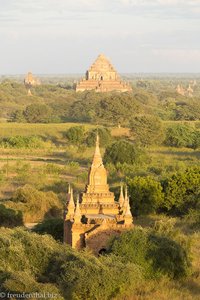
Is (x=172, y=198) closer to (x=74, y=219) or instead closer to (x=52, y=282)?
(x=74, y=219)

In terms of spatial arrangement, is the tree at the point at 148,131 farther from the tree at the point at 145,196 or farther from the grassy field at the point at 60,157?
the tree at the point at 145,196

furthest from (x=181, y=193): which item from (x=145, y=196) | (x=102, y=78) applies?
(x=102, y=78)

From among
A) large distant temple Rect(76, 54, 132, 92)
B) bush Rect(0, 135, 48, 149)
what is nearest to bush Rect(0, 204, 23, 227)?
bush Rect(0, 135, 48, 149)

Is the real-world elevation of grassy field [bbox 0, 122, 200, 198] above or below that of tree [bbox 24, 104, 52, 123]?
below

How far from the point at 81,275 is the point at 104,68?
322 ft

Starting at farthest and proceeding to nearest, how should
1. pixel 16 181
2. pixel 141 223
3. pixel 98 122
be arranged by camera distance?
pixel 98 122, pixel 16 181, pixel 141 223

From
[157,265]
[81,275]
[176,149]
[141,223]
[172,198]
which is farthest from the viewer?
[176,149]

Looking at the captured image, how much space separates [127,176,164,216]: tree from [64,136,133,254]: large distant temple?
26.1 ft

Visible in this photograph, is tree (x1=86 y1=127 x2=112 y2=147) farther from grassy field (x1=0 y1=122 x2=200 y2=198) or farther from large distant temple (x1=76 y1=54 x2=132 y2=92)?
large distant temple (x1=76 y1=54 x2=132 y2=92)

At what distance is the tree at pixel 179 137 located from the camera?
61438mm

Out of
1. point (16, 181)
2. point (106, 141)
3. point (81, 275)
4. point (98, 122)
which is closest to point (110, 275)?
point (81, 275)

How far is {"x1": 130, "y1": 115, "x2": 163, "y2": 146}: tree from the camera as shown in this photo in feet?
205

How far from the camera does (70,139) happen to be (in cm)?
6288

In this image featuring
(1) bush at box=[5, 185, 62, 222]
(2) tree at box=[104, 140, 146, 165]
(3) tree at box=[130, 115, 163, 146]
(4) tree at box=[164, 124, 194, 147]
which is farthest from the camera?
(3) tree at box=[130, 115, 163, 146]
